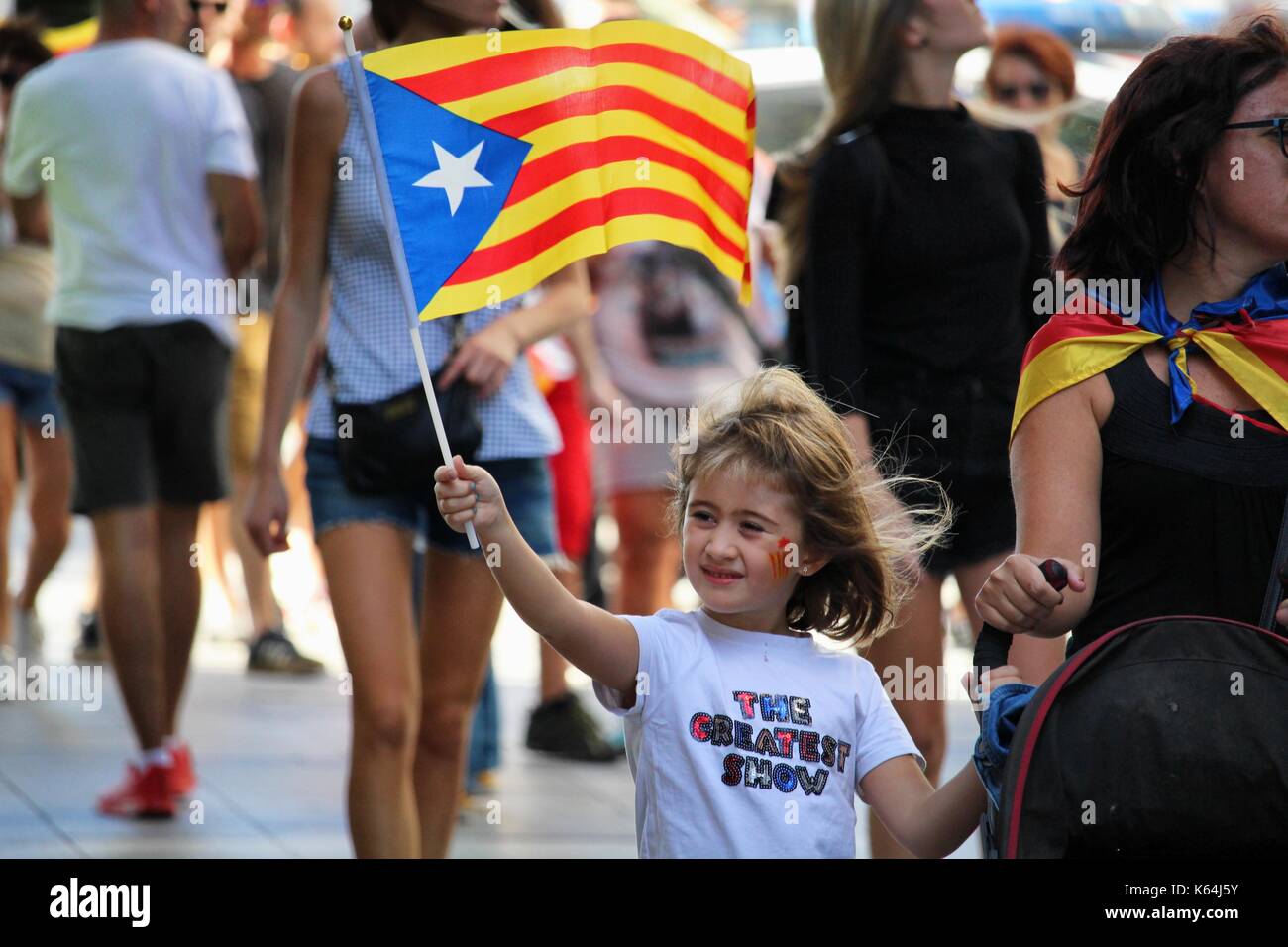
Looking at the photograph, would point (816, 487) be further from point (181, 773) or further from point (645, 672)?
point (181, 773)

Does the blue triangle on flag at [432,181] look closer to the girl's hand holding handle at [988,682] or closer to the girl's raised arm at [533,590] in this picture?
the girl's raised arm at [533,590]

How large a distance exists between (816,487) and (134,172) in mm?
3369

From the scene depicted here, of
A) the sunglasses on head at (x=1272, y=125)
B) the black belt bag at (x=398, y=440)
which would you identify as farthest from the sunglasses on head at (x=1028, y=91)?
the sunglasses on head at (x=1272, y=125)

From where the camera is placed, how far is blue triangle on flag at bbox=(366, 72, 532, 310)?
304 cm

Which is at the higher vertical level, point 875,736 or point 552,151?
point 552,151

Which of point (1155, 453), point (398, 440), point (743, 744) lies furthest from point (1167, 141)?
point (398, 440)

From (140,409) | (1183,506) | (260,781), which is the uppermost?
(140,409)

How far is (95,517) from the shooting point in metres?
5.60

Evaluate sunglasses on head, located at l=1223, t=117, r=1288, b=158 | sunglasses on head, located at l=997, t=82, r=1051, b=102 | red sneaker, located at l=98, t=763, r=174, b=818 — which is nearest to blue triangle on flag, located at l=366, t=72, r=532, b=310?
sunglasses on head, located at l=1223, t=117, r=1288, b=158

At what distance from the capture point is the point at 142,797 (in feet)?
18.2
